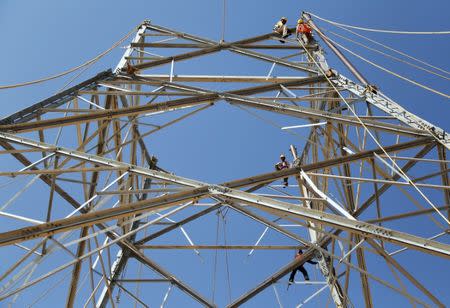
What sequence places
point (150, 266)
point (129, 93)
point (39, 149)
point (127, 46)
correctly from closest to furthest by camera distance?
1. point (39, 149)
2. point (129, 93)
3. point (150, 266)
4. point (127, 46)

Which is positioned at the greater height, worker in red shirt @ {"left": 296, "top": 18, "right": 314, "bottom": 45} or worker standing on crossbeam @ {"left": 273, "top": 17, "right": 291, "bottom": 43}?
worker standing on crossbeam @ {"left": 273, "top": 17, "right": 291, "bottom": 43}

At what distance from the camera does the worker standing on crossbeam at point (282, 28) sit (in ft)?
56.2

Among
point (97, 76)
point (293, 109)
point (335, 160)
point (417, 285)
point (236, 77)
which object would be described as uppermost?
point (236, 77)

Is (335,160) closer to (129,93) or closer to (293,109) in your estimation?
(293,109)

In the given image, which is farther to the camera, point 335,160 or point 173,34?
point 173,34

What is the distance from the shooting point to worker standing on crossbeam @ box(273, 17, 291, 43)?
1714 cm

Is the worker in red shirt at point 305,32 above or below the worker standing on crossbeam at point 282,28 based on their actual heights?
below

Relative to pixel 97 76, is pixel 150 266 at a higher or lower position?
lower

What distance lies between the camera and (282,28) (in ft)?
56.6

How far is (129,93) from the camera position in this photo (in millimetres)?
12562

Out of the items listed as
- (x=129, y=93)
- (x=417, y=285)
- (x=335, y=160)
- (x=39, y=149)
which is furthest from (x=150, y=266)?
(x=417, y=285)

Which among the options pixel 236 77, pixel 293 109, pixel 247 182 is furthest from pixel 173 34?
pixel 247 182

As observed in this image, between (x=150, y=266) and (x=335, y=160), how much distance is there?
7.25 m

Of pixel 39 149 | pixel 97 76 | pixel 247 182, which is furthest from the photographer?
pixel 97 76
